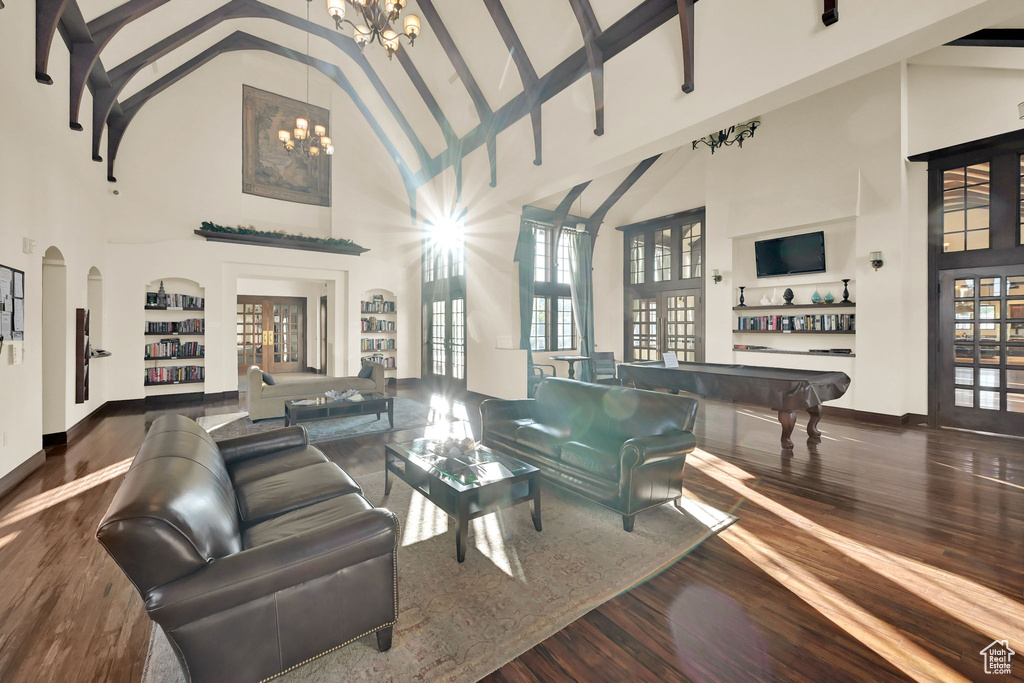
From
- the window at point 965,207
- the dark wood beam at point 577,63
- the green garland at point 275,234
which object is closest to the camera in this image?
the dark wood beam at point 577,63

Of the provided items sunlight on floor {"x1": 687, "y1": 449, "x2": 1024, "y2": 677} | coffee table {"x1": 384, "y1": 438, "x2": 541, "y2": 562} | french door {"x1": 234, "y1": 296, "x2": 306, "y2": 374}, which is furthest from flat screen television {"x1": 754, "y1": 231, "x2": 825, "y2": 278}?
french door {"x1": 234, "y1": 296, "x2": 306, "y2": 374}

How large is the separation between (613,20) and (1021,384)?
653 cm

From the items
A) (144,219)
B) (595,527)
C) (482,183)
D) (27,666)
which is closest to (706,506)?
(595,527)

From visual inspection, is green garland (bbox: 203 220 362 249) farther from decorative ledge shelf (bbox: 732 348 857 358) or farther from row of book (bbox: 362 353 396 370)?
decorative ledge shelf (bbox: 732 348 857 358)

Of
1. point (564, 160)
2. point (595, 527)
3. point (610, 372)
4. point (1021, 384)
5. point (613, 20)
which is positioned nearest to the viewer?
point (595, 527)

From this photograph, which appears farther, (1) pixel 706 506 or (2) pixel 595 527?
(1) pixel 706 506

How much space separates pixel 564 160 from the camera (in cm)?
563

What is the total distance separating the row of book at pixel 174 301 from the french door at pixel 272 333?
160 inches

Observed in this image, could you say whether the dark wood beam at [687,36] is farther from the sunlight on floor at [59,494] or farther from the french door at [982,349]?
the sunlight on floor at [59,494]

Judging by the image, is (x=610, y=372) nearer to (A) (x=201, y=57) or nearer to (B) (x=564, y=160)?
(B) (x=564, y=160)

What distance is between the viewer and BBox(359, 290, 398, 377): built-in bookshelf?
9711 millimetres

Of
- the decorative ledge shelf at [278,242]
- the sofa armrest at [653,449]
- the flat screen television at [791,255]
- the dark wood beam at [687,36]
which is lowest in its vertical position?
the sofa armrest at [653,449]

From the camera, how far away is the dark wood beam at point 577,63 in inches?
175

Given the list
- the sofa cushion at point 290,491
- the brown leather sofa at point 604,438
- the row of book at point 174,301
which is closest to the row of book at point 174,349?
the row of book at point 174,301
